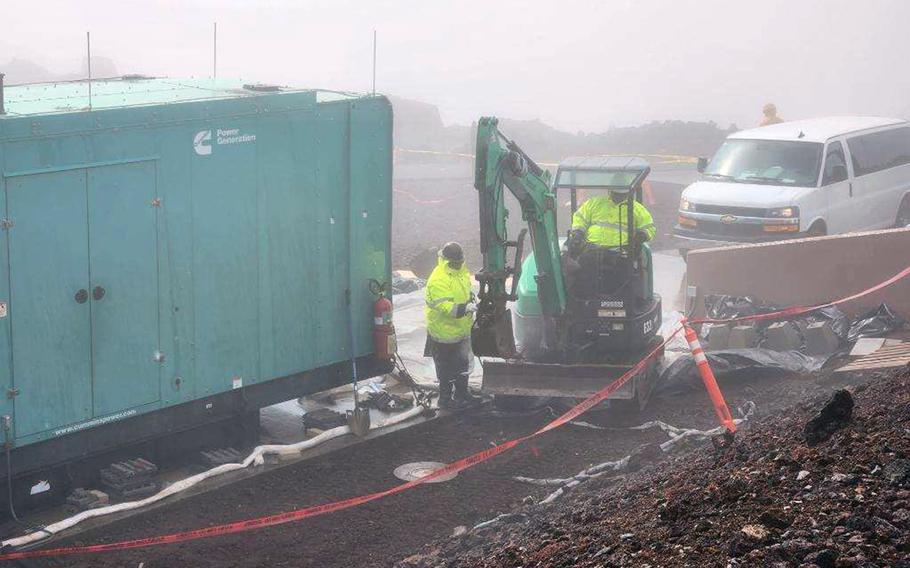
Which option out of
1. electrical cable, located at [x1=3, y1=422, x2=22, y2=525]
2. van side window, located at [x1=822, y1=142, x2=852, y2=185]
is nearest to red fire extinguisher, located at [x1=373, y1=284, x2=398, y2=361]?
electrical cable, located at [x1=3, y1=422, x2=22, y2=525]

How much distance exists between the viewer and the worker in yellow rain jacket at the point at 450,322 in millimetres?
11398

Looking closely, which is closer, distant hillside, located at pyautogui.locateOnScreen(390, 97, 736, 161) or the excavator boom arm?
the excavator boom arm

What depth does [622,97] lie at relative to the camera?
60.2m

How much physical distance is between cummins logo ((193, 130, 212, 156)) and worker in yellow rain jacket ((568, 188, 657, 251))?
380 cm

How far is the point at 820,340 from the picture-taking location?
42.8ft

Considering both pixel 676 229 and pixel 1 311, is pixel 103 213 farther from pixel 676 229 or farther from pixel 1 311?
pixel 676 229

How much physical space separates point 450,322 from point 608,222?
1896 mm

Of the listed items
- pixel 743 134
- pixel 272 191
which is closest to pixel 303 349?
pixel 272 191

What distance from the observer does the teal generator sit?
8555 mm

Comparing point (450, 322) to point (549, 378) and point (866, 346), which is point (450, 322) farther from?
point (866, 346)

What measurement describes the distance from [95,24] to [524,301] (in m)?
53.4

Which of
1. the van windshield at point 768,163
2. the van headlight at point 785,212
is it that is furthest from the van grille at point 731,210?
the van windshield at point 768,163

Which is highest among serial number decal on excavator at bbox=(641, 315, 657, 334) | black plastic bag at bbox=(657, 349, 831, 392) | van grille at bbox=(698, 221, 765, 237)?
van grille at bbox=(698, 221, 765, 237)

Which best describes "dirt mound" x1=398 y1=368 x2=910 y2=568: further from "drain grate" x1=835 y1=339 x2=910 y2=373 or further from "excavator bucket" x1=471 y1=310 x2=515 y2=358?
"drain grate" x1=835 y1=339 x2=910 y2=373
